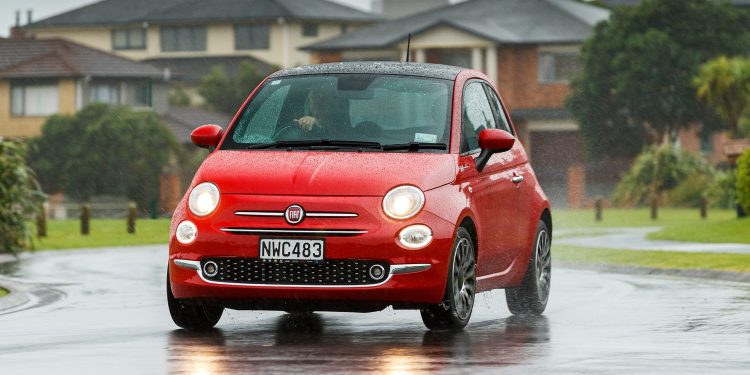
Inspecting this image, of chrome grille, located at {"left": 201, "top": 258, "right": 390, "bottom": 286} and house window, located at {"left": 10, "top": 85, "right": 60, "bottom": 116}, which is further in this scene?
house window, located at {"left": 10, "top": 85, "right": 60, "bottom": 116}

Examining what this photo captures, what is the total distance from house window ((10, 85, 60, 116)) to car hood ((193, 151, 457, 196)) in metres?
65.6

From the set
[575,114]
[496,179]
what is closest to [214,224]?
[496,179]

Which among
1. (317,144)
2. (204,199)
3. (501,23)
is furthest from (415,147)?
(501,23)

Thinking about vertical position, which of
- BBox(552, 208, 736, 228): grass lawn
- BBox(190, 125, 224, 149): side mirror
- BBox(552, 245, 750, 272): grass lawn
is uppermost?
BBox(190, 125, 224, 149): side mirror

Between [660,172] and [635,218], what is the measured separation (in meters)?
9.24

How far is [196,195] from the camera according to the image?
12.2m

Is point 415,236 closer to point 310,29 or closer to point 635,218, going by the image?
point 635,218

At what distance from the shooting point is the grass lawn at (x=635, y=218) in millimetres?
44500

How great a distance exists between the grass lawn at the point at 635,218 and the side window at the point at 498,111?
27426mm

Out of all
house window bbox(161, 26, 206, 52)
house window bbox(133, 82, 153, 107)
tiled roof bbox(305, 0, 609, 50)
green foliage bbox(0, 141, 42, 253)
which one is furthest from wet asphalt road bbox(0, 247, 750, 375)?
house window bbox(161, 26, 206, 52)

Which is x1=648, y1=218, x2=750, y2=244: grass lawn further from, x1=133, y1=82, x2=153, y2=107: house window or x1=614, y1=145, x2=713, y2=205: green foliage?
x1=133, y1=82, x2=153, y2=107: house window

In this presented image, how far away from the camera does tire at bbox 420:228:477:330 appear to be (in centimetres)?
1213

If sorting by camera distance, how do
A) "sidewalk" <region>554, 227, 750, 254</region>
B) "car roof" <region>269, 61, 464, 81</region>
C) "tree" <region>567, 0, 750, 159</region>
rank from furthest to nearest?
"tree" <region>567, 0, 750, 159</region> → "sidewalk" <region>554, 227, 750, 254</region> → "car roof" <region>269, 61, 464, 81</region>

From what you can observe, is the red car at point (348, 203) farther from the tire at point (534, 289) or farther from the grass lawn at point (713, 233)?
the grass lawn at point (713, 233)
